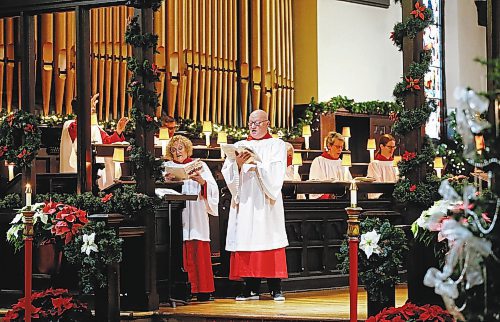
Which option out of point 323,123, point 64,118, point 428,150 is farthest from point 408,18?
point 323,123

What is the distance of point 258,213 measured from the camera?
10.6m

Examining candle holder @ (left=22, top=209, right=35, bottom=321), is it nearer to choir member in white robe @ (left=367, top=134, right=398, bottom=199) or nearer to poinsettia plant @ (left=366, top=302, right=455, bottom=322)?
poinsettia plant @ (left=366, top=302, right=455, bottom=322)

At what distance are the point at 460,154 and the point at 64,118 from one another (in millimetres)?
10746

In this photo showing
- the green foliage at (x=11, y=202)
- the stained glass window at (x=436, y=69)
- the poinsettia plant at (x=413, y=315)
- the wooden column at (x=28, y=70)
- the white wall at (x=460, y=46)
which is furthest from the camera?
the white wall at (x=460, y=46)

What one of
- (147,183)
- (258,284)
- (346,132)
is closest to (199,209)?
(258,284)

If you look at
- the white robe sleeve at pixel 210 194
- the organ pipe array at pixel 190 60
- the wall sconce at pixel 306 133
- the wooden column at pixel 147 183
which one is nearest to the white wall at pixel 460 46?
the organ pipe array at pixel 190 60

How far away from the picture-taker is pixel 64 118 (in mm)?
13555

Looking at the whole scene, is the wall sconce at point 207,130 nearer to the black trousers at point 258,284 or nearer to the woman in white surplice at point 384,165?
the woman in white surplice at point 384,165

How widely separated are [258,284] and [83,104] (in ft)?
8.87

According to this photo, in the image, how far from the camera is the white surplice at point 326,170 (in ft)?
46.1

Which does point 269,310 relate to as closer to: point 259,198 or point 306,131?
point 259,198

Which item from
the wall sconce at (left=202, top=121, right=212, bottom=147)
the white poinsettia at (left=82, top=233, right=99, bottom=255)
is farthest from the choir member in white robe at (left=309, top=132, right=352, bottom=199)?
the white poinsettia at (left=82, top=233, right=99, bottom=255)

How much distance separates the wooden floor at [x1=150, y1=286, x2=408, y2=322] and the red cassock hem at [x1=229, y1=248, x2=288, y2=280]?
276mm

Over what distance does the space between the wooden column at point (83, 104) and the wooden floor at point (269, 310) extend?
1.41 m
